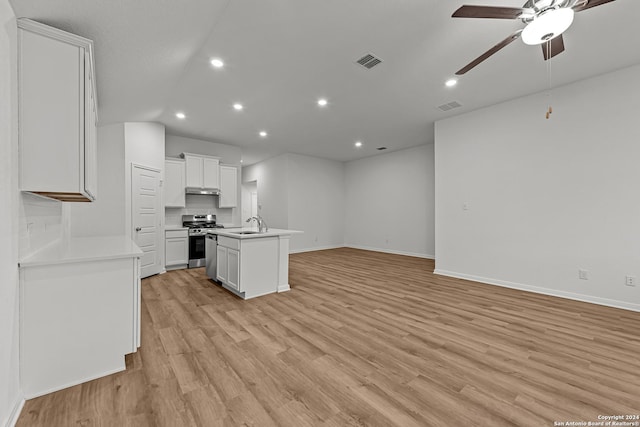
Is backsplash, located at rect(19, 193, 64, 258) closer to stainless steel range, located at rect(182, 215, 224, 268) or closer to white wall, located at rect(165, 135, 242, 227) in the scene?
stainless steel range, located at rect(182, 215, 224, 268)

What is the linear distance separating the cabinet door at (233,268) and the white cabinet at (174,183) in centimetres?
259

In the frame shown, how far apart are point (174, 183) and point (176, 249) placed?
4.74 ft

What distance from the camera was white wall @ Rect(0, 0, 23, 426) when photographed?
50.2 inches

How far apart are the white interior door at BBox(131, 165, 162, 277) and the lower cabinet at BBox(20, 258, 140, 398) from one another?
119 inches

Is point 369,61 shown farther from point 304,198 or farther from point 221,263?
point 304,198

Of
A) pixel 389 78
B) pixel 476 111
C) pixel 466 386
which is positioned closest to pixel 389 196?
pixel 476 111

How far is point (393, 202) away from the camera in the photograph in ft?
24.8

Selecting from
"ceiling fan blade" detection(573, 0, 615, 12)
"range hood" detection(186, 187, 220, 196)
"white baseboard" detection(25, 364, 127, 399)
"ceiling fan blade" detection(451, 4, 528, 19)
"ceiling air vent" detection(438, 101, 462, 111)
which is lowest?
"white baseboard" detection(25, 364, 127, 399)

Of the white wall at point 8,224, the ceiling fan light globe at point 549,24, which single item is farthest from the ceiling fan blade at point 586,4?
the white wall at point 8,224

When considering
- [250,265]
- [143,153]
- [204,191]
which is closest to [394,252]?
[250,265]

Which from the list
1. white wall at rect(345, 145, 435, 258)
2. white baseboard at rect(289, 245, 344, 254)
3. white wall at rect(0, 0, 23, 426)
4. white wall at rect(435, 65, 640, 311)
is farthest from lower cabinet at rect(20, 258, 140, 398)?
white wall at rect(345, 145, 435, 258)

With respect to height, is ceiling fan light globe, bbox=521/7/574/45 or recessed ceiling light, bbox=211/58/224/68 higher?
recessed ceiling light, bbox=211/58/224/68

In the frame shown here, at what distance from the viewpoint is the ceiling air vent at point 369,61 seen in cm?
293

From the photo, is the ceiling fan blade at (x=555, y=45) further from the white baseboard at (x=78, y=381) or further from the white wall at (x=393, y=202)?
the white baseboard at (x=78, y=381)
